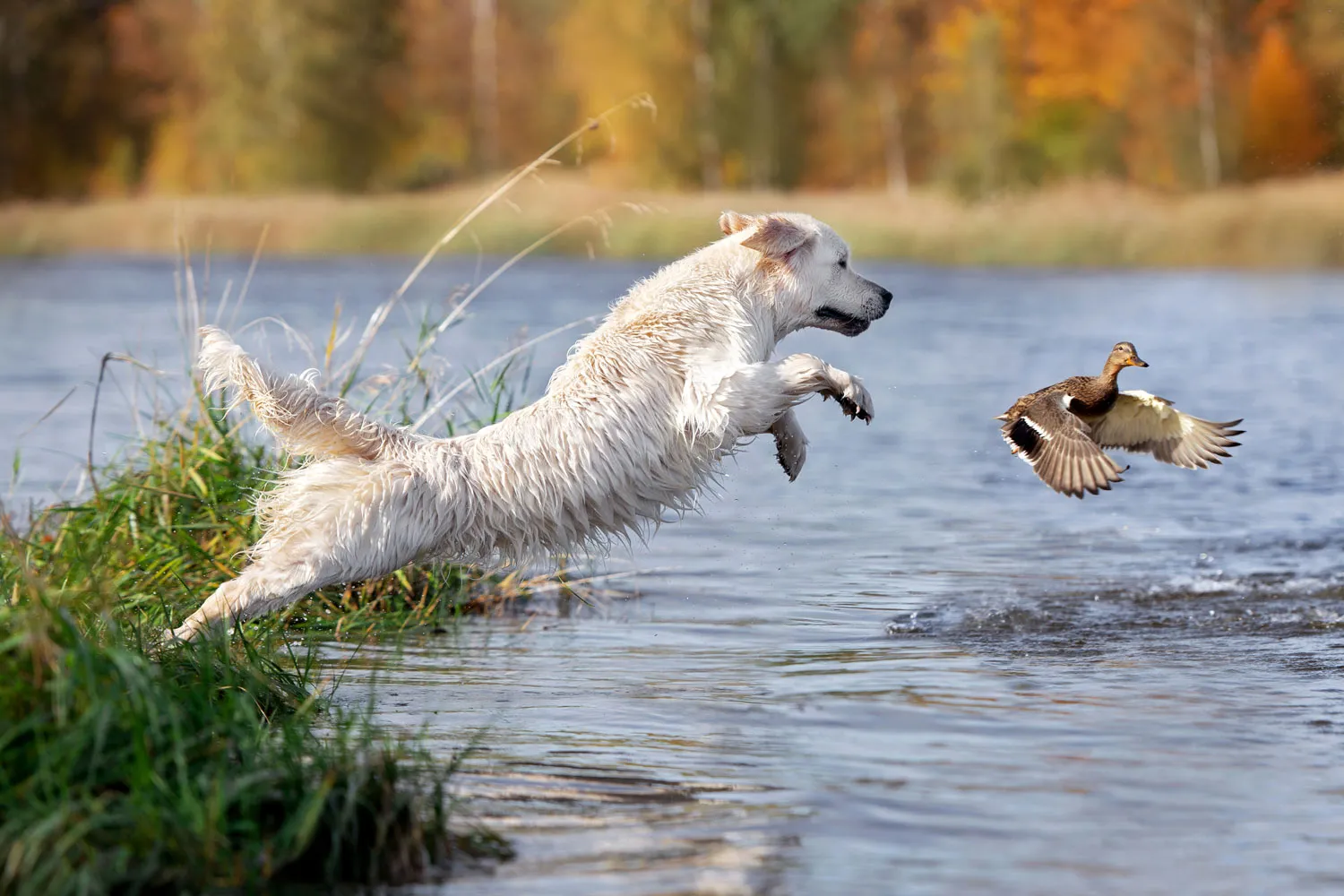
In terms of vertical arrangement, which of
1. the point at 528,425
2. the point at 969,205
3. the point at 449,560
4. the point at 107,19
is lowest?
the point at 449,560

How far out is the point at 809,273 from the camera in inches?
301

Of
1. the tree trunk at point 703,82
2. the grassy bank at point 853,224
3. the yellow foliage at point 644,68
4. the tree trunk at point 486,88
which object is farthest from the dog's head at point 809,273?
the tree trunk at point 486,88

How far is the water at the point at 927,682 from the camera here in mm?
5266

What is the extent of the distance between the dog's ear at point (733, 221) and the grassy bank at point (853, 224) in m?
26.4

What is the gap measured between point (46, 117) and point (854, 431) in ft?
154

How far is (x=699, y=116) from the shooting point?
51.1 metres

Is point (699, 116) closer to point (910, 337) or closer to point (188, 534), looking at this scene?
point (910, 337)

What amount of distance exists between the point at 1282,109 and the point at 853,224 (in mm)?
12352

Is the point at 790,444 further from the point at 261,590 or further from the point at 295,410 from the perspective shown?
the point at 261,590

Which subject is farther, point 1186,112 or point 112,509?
point 1186,112

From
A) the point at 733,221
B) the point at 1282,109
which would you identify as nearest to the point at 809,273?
the point at 733,221

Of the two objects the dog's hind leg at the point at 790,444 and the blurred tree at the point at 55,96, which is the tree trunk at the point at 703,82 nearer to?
the blurred tree at the point at 55,96

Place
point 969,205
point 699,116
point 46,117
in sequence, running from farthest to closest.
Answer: point 46,117 < point 699,116 < point 969,205

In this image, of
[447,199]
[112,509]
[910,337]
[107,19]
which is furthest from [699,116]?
[112,509]
